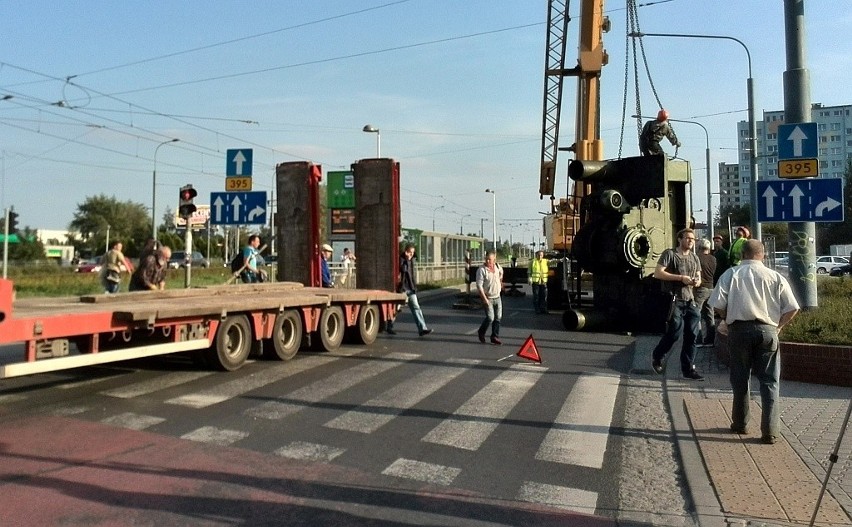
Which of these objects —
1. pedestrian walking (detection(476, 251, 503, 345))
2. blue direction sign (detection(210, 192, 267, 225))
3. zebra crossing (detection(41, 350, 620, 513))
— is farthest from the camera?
blue direction sign (detection(210, 192, 267, 225))

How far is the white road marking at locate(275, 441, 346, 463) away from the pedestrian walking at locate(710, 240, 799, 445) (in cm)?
347

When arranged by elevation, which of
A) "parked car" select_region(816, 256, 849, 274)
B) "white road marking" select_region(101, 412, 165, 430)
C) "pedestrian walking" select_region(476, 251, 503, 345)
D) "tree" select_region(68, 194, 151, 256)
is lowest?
"white road marking" select_region(101, 412, 165, 430)

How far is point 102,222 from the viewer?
88312 mm

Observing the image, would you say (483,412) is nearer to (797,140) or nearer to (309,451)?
(309,451)

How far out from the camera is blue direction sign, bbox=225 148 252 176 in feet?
49.3

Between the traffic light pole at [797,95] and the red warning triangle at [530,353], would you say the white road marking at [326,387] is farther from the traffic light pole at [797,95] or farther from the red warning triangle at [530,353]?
the traffic light pole at [797,95]

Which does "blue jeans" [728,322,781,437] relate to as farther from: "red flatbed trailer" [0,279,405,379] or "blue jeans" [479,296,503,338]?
"blue jeans" [479,296,503,338]

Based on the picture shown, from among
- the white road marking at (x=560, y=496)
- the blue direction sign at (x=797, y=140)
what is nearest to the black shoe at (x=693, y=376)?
the blue direction sign at (x=797, y=140)

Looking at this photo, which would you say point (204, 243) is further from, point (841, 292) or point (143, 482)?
point (143, 482)

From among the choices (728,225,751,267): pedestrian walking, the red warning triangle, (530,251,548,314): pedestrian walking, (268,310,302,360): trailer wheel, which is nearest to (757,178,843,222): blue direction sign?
(728,225,751,267): pedestrian walking

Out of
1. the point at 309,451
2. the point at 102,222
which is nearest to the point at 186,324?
the point at 309,451

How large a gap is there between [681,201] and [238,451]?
12392 millimetres

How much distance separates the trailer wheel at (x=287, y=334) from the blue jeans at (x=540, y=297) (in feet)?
32.7

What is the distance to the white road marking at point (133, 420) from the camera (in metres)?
6.80
